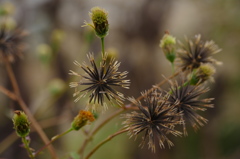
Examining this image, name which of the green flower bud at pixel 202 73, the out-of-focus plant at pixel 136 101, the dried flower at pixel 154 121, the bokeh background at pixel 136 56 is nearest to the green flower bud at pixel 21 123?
the out-of-focus plant at pixel 136 101

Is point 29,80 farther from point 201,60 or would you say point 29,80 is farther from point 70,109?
point 201,60

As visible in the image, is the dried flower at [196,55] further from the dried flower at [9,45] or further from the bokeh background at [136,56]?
the bokeh background at [136,56]

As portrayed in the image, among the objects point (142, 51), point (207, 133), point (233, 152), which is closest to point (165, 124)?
point (207, 133)

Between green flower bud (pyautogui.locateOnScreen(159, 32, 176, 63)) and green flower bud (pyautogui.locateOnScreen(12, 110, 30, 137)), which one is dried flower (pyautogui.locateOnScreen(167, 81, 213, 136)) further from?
green flower bud (pyautogui.locateOnScreen(12, 110, 30, 137))

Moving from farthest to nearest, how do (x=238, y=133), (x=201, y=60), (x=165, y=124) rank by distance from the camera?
(x=238, y=133) → (x=201, y=60) → (x=165, y=124)

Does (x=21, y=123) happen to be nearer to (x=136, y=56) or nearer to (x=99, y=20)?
(x=99, y=20)

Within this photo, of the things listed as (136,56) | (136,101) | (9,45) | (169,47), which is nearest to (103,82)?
(136,101)
